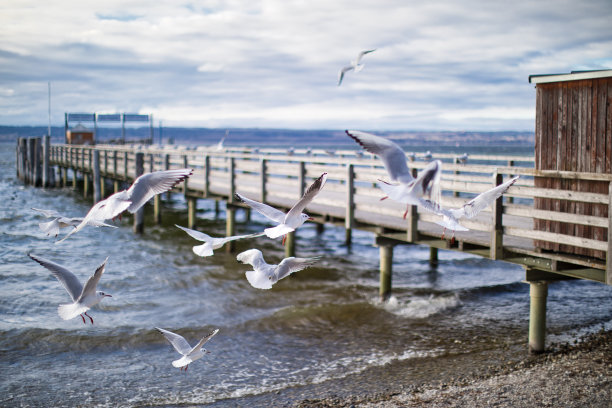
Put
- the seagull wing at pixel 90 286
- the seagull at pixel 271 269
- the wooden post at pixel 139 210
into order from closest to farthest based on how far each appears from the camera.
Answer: the seagull at pixel 271 269
the seagull wing at pixel 90 286
the wooden post at pixel 139 210

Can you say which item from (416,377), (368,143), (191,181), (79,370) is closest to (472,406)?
(416,377)

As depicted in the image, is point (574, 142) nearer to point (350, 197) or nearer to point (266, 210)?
point (350, 197)

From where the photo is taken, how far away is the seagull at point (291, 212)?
3.97 m

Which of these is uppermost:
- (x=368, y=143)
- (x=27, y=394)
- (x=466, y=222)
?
(x=368, y=143)

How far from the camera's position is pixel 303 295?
518 inches

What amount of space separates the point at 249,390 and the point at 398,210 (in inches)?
175

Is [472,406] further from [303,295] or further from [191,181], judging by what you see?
[191,181]

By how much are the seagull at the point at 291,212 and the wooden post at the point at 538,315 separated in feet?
18.8

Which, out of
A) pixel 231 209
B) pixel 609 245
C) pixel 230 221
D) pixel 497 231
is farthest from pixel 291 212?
pixel 230 221

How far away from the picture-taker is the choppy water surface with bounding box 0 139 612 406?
8.57 meters

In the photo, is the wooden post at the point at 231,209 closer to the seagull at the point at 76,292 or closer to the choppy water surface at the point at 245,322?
the choppy water surface at the point at 245,322

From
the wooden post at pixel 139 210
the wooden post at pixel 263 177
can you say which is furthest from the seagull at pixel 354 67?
the wooden post at pixel 139 210

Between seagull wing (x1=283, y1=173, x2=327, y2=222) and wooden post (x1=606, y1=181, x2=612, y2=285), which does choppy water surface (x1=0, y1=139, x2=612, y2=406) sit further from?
seagull wing (x1=283, y1=173, x2=327, y2=222)

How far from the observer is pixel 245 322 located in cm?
1142
